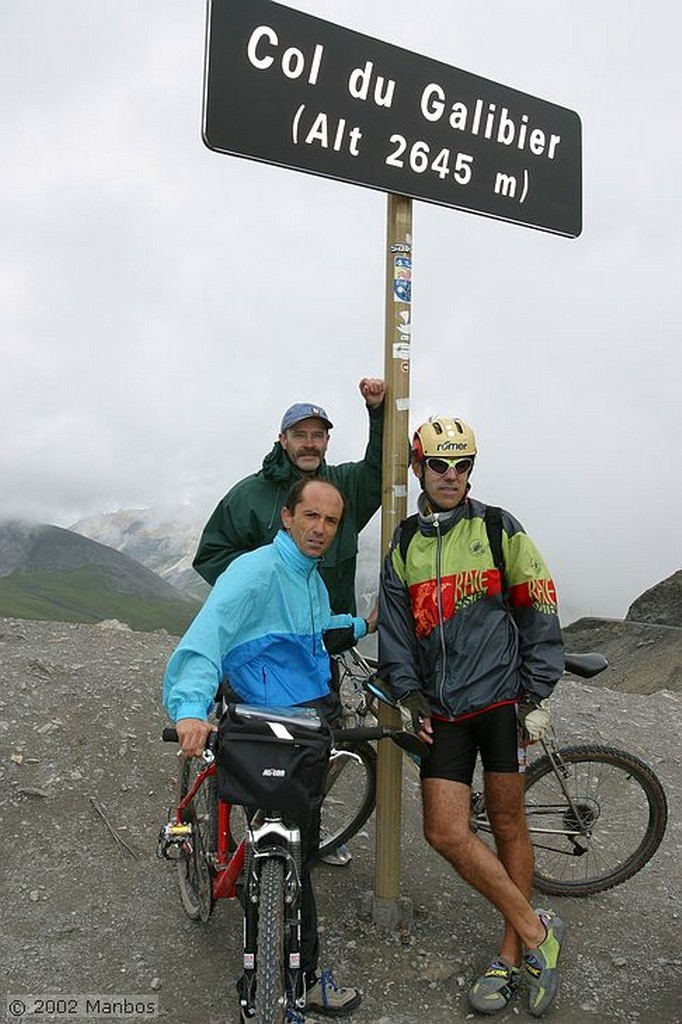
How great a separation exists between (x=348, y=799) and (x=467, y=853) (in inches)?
70.1

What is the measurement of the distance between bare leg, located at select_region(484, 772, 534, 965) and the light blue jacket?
103cm

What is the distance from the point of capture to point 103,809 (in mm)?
5430

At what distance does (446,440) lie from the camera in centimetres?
393

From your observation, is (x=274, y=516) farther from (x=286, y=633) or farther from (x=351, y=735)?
(x=351, y=735)

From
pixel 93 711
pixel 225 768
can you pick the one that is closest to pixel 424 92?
pixel 225 768

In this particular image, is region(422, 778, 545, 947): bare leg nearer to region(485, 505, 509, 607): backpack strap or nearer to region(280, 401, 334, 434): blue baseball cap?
region(485, 505, 509, 607): backpack strap

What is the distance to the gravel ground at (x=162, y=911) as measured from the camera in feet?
12.8

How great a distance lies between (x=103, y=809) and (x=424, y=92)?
4802mm

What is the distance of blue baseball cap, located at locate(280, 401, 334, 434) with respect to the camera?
4352 millimetres

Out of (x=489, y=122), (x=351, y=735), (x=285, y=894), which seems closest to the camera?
(x=285, y=894)

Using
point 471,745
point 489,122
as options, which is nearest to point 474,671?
point 471,745

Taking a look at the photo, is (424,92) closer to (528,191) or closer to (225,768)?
(528,191)

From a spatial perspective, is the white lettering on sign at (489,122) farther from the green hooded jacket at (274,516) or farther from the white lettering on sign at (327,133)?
the green hooded jacket at (274,516)

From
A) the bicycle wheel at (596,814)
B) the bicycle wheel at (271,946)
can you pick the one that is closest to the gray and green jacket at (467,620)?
the bicycle wheel at (271,946)
